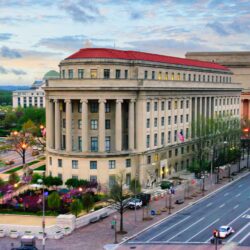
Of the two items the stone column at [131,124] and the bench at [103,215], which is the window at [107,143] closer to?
the stone column at [131,124]

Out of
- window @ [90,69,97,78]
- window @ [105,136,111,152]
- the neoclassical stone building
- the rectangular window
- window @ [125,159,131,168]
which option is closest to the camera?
the neoclassical stone building

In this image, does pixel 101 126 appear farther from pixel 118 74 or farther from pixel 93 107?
pixel 118 74

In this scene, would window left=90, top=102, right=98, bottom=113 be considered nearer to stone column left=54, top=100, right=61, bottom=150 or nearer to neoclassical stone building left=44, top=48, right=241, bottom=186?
neoclassical stone building left=44, top=48, right=241, bottom=186

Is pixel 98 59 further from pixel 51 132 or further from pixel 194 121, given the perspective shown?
pixel 194 121

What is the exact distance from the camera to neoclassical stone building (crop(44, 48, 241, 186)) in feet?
285

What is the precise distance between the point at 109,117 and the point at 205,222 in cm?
2939

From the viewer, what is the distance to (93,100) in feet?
287

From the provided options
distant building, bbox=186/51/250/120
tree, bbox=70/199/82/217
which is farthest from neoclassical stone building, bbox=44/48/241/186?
distant building, bbox=186/51/250/120

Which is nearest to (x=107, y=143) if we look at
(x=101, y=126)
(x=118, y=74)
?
(x=101, y=126)

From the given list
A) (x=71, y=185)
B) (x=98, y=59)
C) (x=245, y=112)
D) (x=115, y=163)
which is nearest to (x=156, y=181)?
(x=115, y=163)

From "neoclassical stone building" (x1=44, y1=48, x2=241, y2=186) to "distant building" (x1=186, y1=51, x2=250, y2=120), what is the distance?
7502cm

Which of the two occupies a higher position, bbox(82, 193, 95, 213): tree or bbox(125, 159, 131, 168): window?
bbox(125, 159, 131, 168): window

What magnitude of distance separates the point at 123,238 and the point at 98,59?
38104mm

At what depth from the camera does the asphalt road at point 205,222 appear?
58781 mm
